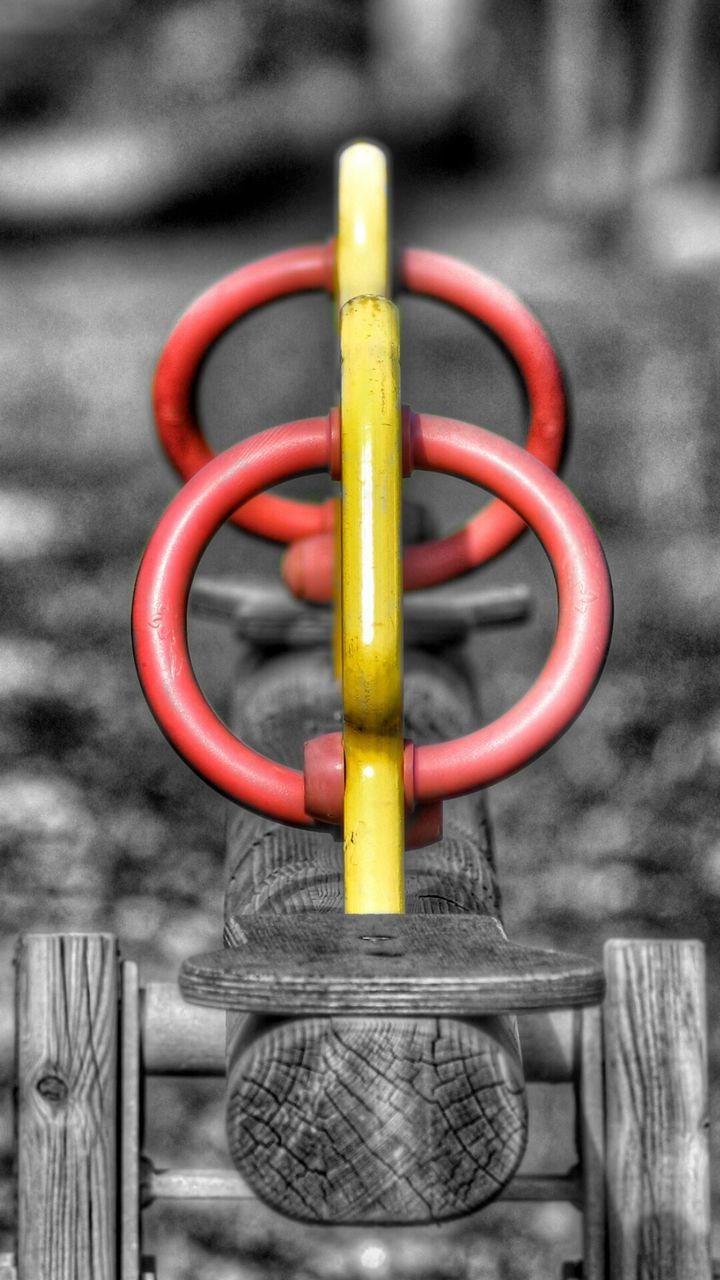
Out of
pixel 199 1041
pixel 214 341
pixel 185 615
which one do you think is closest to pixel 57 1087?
pixel 199 1041

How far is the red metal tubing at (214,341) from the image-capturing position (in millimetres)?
1748

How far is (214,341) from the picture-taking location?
1793 millimetres

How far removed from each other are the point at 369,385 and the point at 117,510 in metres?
2.07

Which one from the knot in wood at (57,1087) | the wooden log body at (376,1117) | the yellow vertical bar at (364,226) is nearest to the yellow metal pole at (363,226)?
the yellow vertical bar at (364,226)

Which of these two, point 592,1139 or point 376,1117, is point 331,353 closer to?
point 592,1139

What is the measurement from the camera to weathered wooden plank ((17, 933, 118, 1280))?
142 centimetres

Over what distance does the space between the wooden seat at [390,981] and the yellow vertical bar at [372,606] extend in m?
0.24

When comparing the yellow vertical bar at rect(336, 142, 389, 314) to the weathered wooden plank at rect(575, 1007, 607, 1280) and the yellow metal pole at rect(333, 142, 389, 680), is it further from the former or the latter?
the weathered wooden plank at rect(575, 1007, 607, 1280)

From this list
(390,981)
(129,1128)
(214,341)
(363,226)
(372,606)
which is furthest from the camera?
(214,341)

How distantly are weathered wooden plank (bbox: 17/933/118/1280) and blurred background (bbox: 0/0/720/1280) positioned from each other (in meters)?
1.78

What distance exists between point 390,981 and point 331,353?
2533 mm

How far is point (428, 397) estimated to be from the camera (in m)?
3.37

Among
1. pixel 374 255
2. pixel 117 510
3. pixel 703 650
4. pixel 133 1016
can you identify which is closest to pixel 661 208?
A: pixel 703 650

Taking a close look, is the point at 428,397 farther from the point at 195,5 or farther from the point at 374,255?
the point at 374,255
